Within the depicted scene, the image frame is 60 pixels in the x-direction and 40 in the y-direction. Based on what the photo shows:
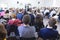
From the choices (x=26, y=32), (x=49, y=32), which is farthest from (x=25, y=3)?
(x=49, y=32)

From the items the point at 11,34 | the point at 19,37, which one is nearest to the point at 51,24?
the point at 19,37

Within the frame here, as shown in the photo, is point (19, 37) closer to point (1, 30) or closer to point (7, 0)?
point (1, 30)

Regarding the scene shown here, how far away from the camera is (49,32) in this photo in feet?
14.0

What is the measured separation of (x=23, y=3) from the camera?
93.2 feet

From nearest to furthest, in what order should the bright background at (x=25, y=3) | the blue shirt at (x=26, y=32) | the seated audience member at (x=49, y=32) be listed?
1. the seated audience member at (x=49, y=32)
2. the blue shirt at (x=26, y=32)
3. the bright background at (x=25, y=3)

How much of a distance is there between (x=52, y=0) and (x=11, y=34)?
23180 millimetres

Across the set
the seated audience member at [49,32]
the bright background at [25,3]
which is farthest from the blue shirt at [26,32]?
the bright background at [25,3]

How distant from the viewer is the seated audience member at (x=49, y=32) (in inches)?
168

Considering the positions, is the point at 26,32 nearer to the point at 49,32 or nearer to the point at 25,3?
the point at 49,32

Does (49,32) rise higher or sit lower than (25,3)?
higher

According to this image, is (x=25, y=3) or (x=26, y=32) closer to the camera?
(x=26, y=32)

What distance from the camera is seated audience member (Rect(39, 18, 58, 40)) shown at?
4273 mm

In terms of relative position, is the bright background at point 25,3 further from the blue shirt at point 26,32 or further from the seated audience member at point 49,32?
the seated audience member at point 49,32

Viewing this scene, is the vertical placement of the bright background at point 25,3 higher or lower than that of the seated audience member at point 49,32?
lower
